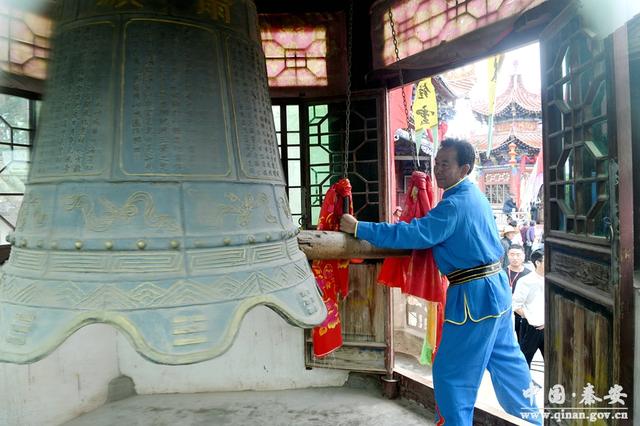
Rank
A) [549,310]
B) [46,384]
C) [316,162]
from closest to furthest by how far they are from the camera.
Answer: [549,310]
[46,384]
[316,162]

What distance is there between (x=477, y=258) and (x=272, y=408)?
2.26 m

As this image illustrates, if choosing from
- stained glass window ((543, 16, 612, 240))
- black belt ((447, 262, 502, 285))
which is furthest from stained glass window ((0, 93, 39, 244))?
stained glass window ((543, 16, 612, 240))

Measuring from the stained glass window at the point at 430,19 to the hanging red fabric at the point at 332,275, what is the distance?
1.17 m

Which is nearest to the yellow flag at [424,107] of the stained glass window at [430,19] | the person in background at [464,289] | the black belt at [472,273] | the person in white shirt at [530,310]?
the person in white shirt at [530,310]

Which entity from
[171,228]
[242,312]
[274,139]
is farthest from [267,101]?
[242,312]

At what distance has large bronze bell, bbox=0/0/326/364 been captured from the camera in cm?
125

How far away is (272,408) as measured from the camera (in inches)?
151

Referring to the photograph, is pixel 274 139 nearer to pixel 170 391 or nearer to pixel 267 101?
pixel 267 101

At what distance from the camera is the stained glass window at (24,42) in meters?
1.95

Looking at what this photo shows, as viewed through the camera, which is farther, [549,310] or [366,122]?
[366,122]

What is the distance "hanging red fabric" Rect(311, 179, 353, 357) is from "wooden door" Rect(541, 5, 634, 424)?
49.1 inches

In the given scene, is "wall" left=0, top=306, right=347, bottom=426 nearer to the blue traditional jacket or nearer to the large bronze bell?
the blue traditional jacket

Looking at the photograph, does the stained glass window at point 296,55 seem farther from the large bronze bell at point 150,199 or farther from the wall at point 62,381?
the wall at point 62,381

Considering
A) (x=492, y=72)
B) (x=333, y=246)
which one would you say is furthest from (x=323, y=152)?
(x=492, y=72)
